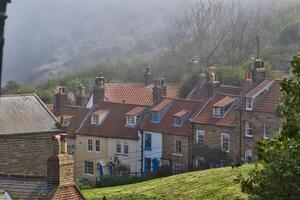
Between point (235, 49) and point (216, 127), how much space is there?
39241mm

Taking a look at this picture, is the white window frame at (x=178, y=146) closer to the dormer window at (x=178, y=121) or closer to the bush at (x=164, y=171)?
the dormer window at (x=178, y=121)

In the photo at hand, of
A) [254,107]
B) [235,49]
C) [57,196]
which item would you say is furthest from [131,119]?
[235,49]

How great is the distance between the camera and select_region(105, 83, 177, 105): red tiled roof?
5647 centimetres

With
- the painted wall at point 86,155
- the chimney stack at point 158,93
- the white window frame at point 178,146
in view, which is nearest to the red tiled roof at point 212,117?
the white window frame at point 178,146

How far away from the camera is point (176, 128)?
151 feet

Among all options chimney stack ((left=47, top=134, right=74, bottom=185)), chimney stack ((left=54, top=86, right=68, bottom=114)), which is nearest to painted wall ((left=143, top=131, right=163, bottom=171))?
chimney stack ((left=54, top=86, right=68, bottom=114))

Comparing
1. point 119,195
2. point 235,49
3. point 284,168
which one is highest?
point 235,49

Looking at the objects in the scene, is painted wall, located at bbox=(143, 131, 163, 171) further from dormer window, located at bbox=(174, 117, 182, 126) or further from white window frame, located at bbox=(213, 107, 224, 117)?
white window frame, located at bbox=(213, 107, 224, 117)

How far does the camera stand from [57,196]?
700 inches

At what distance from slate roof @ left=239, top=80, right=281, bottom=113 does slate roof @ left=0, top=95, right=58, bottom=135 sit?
38.9 ft

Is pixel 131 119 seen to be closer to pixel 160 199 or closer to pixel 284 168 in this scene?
pixel 160 199

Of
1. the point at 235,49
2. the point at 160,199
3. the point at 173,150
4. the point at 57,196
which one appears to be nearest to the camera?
the point at 57,196

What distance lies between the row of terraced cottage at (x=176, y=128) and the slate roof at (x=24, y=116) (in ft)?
26.1

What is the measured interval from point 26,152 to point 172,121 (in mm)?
12108
